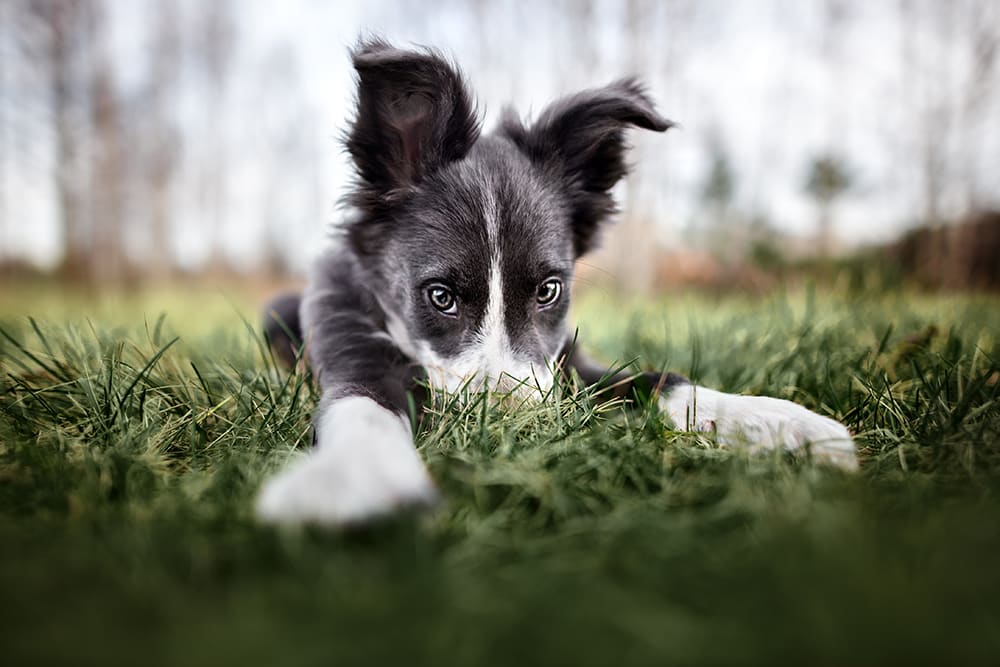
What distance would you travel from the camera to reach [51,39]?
14.3 meters

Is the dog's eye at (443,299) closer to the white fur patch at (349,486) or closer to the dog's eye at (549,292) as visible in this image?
the dog's eye at (549,292)

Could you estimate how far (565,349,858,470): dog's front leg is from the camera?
1.93 meters

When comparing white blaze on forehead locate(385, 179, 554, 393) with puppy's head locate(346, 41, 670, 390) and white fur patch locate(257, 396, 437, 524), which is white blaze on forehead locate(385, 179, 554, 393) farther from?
white fur patch locate(257, 396, 437, 524)

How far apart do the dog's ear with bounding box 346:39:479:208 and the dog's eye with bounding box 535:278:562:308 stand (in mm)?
794

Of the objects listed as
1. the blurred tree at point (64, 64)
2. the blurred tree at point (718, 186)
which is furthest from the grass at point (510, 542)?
the blurred tree at point (718, 186)

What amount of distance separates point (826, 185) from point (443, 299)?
811 inches

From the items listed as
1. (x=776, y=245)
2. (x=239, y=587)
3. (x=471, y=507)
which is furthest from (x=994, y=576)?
(x=776, y=245)

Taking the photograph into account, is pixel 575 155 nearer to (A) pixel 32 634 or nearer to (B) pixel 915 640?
(B) pixel 915 640


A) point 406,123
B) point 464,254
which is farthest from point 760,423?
point 406,123

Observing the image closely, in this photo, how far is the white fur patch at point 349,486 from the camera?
4.40ft

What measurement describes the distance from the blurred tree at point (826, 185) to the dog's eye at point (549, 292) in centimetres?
1839

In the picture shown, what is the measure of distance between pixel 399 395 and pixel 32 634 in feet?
4.81

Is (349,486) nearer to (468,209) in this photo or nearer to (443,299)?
(443,299)

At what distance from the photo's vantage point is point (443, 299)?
8.77 feet
